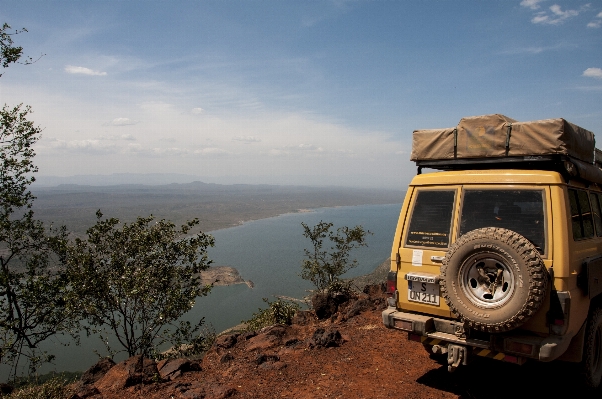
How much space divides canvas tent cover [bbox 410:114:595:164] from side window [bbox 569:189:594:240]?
46cm

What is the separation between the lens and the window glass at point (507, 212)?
406 cm

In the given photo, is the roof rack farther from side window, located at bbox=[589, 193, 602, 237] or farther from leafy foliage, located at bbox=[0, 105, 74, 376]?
leafy foliage, located at bbox=[0, 105, 74, 376]

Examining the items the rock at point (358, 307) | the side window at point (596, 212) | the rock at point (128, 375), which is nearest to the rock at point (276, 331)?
the rock at point (358, 307)

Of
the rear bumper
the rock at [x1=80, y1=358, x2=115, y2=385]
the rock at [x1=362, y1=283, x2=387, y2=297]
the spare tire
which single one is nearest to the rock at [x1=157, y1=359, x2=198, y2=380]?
the rock at [x1=80, y1=358, x2=115, y2=385]

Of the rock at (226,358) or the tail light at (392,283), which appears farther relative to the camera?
the rock at (226,358)

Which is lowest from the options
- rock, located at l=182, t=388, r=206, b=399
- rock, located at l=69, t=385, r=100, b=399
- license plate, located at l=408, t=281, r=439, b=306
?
rock, located at l=69, t=385, r=100, b=399

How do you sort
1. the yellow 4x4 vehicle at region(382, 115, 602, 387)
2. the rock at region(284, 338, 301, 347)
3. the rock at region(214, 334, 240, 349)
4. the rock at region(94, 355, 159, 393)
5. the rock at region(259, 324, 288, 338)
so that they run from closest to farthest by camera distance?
the yellow 4x4 vehicle at region(382, 115, 602, 387) < the rock at region(94, 355, 159, 393) < the rock at region(284, 338, 301, 347) < the rock at region(214, 334, 240, 349) < the rock at region(259, 324, 288, 338)

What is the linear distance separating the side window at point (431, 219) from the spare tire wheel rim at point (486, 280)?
1.71 feet

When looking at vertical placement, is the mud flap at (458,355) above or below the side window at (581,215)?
below

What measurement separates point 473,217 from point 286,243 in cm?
8128

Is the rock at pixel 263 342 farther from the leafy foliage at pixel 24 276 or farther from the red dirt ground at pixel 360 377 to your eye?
the leafy foliage at pixel 24 276

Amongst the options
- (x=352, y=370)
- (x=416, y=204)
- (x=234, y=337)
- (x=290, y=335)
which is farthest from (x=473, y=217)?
(x=234, y=337)

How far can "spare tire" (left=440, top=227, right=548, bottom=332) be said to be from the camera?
11.9 feet

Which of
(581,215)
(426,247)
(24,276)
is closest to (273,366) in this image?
(426,247)
